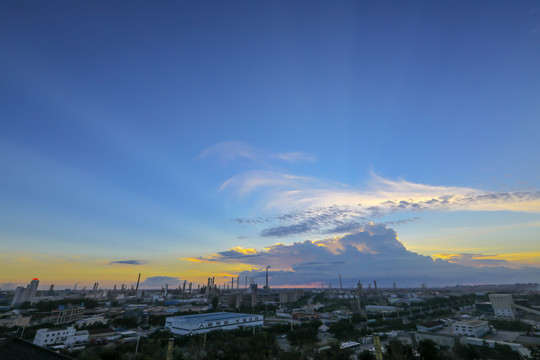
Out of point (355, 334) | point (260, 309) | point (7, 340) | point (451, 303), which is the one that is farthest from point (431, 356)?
point (451, 303)

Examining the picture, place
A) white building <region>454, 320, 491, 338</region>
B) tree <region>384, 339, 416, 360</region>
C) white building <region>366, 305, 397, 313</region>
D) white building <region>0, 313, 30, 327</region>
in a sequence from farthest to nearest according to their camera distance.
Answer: white building <region>366, 305, 397, 313</region>
white building <region>0, 313, 30, 327</region>
white building <region>454, 320, 491, 338</region>
tree <region>384, 339, 416, 360</region>

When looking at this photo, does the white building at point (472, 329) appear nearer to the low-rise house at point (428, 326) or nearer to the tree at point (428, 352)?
the low-rise house at point (428, 326)

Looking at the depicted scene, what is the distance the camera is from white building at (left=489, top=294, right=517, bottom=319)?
43.9 meters

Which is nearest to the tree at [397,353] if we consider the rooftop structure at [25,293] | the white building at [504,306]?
the white building at [504,306]

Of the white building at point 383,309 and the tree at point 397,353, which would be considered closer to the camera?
the tree at point 397,353

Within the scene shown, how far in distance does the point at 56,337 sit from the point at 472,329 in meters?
46.0

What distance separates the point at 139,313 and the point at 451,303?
2866 inches

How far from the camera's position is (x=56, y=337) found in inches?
1107

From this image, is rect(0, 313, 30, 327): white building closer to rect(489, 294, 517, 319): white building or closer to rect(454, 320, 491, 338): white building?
rect(454, 320, 491, 338): white building

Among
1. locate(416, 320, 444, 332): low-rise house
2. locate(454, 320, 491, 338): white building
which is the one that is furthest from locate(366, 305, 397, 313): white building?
locate(454, 320, 491, 338): white building

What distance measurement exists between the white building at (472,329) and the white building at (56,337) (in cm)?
4381

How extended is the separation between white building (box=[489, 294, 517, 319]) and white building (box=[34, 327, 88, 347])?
62.4 m

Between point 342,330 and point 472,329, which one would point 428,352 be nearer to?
point 342,330

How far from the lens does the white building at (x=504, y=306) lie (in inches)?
1729
